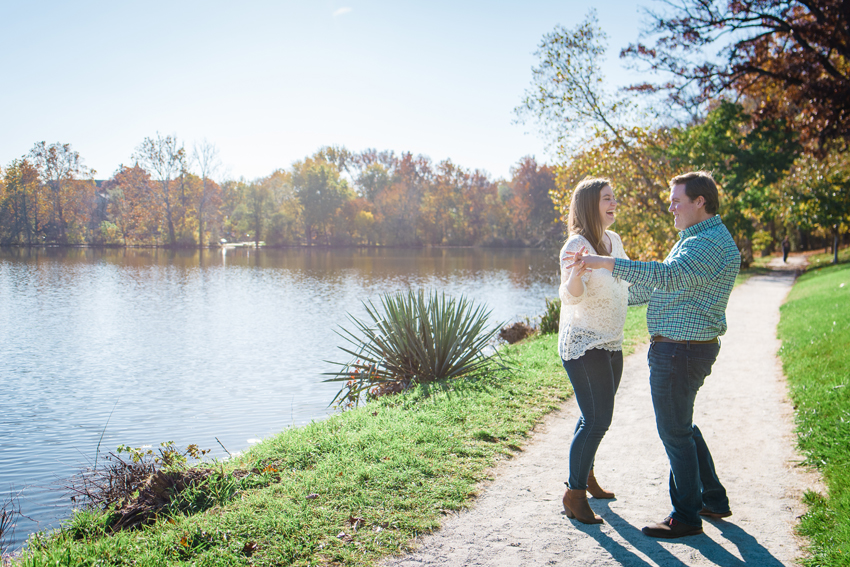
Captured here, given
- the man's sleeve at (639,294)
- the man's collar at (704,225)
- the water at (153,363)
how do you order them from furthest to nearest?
the water at (153,363)
the man's sleeve at (639,294)
the man's collar at (704,225)

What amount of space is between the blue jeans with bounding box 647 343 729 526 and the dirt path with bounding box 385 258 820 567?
0.77 feet

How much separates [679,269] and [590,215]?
2.03ft

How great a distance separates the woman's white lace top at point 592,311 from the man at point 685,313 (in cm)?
21

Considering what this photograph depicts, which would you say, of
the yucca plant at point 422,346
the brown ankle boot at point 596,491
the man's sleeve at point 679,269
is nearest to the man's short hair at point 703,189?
the man's sleeve at point 679,269

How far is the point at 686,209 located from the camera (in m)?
3.30

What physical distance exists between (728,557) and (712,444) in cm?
227

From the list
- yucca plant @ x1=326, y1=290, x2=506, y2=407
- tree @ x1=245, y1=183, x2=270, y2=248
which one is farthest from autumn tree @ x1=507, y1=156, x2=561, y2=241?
yucca plant @ x1=326, y1=290, x2=506, y2=407

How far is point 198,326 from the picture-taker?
57.9 feet

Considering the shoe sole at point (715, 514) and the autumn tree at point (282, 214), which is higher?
the autumn tree at point (282, 214)

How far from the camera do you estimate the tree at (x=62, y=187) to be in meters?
62.1

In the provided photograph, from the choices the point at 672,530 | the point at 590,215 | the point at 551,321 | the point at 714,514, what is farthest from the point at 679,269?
the point at 551,321

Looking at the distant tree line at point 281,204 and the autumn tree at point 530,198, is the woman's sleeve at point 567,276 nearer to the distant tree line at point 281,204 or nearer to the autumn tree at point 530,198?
the distant tree line at point 281,204

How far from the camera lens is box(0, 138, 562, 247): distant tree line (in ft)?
205

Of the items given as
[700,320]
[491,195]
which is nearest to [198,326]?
[700,320]
